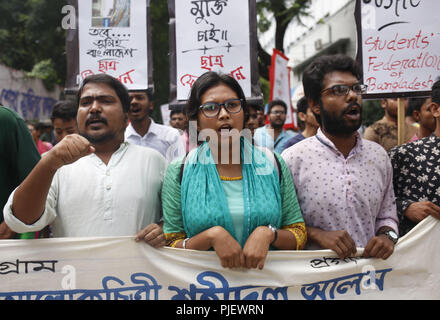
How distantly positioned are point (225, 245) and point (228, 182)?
0.33 m

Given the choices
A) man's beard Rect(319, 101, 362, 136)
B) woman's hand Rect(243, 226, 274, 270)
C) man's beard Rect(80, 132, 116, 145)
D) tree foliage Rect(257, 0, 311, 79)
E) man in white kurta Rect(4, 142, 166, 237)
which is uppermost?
tree foliage Rect(257, 0, 311, 79)

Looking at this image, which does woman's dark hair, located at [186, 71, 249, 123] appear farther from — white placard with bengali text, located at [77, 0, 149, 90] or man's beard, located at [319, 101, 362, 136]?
white placard with bengali text, located at [77, 0, 149, 90]

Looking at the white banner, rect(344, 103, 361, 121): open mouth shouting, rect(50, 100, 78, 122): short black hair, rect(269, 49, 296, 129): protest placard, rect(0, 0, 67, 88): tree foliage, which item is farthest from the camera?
rect(0, 0, 67, 88): tree foliage

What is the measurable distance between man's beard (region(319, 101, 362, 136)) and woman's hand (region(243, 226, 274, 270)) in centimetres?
69

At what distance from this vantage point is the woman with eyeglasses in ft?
6.66

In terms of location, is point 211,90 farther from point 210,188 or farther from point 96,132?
point 96,132

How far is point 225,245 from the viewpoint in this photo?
1.99 metres

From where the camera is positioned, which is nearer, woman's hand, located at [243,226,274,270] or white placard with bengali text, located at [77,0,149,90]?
woman's hand, located at [243,226,274,270]

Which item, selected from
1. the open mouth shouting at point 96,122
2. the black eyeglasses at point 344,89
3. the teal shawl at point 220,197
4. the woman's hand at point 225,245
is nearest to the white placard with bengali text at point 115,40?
the open mouth shouting at point 96,122

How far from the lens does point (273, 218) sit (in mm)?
2098

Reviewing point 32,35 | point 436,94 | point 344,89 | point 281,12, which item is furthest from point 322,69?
point 32,35

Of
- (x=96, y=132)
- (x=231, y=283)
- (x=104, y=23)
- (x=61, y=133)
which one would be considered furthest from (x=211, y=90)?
(x=61, y=133)

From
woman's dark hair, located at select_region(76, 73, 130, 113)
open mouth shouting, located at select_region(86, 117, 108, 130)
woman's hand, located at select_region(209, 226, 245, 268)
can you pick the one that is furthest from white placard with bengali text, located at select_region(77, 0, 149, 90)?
woman's hand, located at select_region(209, 226, 245, 268)

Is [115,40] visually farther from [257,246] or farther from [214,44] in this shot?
[257,246]
